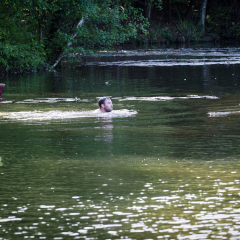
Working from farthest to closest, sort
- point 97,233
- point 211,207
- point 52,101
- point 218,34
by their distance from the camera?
point 218,34, point 52,101, point 211,207, point 97,233

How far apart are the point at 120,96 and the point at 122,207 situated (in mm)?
12653

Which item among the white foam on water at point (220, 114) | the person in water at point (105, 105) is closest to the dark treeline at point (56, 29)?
the person in water at point (105, 105)

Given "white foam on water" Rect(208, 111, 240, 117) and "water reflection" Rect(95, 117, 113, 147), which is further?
"white foam on water" Rect(208, 111, 240, 117)

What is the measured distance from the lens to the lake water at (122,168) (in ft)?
20.5

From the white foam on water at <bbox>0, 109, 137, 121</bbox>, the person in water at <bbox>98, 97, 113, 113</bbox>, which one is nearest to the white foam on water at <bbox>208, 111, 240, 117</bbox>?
the white foam on water at <bbox>0, 109, 137, 121</bbox>

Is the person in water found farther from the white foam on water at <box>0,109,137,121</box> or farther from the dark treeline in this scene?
the dark treeline

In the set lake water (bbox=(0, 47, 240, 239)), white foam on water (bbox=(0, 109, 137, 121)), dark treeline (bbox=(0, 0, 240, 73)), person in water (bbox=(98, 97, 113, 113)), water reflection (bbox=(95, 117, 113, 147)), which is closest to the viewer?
lake water (bbox=(0, 47, 240, 239))

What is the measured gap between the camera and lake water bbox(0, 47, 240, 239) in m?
6.26

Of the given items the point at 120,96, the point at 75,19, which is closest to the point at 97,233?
the point at 120,96

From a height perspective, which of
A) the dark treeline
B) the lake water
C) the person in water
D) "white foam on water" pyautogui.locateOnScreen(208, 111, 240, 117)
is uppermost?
the dark treeline

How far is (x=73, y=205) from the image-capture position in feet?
22.7

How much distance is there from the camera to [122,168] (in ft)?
28.8

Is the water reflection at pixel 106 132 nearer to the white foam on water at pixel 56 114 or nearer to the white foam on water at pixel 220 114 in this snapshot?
the white foam on water at pixel 56 114

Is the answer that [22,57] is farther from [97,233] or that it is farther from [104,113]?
[97,233]
